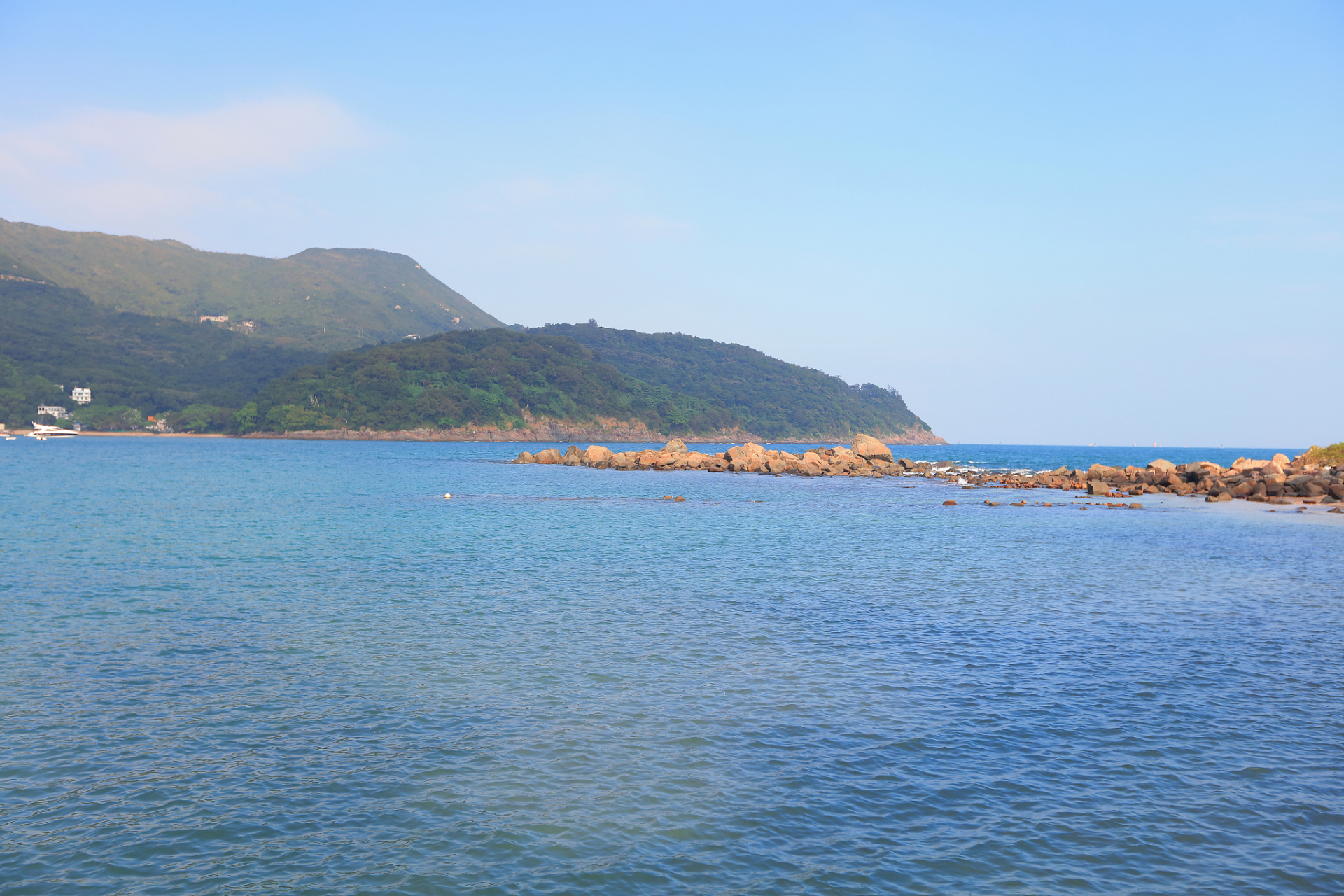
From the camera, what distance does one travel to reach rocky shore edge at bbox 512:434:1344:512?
2089 inches

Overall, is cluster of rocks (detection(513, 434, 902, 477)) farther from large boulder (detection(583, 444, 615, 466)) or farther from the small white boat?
the small white boat

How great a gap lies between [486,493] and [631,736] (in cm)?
4604

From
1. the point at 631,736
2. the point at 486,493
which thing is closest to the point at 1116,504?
the point at 486,493

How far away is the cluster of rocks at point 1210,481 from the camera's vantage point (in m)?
51.8

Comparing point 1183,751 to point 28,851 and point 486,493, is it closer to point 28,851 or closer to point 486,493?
point 28,851

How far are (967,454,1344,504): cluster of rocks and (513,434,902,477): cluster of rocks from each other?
551 inches

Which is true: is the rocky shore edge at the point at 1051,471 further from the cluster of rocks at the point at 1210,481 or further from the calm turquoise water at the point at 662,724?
the calm turquoise water at the point at 662,724

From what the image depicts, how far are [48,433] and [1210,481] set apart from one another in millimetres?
220517

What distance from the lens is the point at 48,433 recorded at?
603 ft

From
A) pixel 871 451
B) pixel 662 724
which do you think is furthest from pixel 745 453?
pixel 662 724

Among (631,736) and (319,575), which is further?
(319,575)

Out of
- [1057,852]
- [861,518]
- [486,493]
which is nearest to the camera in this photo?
[1057,852]

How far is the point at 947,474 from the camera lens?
81.5m

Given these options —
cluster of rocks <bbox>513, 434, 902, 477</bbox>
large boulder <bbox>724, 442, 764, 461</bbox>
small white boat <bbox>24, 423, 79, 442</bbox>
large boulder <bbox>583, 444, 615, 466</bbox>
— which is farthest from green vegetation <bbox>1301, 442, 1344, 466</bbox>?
small white boat <bbox>24, 423, 79, 442</bbox>
